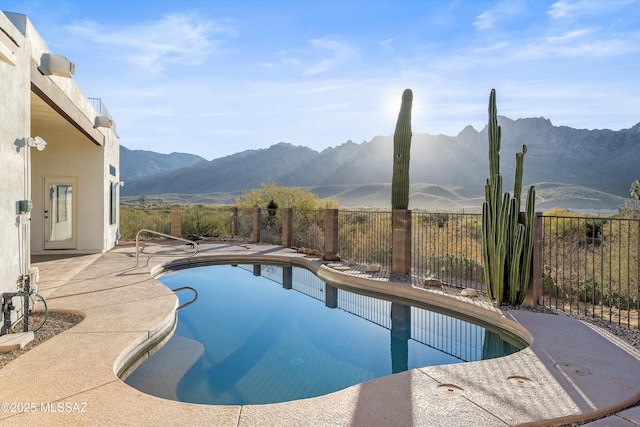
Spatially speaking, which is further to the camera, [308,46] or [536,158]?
[536,158]

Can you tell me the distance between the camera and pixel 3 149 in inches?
158

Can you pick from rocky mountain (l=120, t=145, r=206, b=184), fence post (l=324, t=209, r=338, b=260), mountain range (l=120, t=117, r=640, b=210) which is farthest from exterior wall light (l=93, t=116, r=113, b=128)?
rocky mountain (l=120, t=145, r=206, b=184)

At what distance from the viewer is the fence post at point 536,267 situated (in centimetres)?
587

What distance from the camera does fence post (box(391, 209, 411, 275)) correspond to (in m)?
8.27

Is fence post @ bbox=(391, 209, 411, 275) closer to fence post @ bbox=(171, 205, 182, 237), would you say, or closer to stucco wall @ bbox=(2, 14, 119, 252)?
stucco wall @ bbox=(2, 14, 119, 252)

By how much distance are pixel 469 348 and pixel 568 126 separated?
290ft

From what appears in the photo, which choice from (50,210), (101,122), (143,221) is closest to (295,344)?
(101,122)

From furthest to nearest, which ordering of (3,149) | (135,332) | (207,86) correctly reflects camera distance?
1. (207,86)
2. (135,332)
3. (3,149)

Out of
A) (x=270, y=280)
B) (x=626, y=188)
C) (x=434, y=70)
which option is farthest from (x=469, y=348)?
(x=626, y=188)

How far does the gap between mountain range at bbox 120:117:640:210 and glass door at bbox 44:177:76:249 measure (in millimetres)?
→ 46881

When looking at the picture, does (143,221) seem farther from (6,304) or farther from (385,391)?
(385,391)

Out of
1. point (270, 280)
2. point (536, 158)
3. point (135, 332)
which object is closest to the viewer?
point (135, 332)

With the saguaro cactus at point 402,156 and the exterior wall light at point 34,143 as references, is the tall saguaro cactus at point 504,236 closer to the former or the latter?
the saguaro cactus at point 402,156

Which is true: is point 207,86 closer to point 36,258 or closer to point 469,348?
point 36,258
